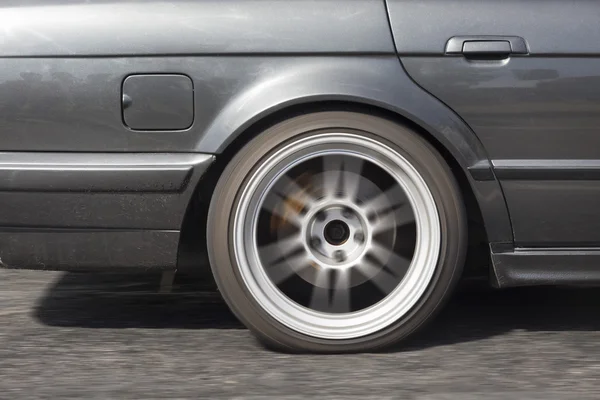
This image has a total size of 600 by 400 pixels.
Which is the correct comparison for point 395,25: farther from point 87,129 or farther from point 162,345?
point 162,345

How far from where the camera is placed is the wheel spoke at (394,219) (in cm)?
A: 416

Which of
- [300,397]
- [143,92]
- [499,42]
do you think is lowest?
[300,397]

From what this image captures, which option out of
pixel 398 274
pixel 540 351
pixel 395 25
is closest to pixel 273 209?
pixel 398 274

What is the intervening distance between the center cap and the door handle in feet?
2.22

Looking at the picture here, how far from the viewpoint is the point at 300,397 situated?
3.65 meters

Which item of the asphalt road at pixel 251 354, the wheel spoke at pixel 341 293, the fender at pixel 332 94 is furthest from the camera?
the wheel spoke at pixel 341 293

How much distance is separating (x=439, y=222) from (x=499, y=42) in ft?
2.02

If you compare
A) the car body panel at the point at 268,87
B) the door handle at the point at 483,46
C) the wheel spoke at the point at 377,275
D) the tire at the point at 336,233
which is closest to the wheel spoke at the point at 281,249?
the tire at the point at 336,233

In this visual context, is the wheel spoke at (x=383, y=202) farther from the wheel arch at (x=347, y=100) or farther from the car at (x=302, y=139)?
the wheel arch at (x=347, y=100)

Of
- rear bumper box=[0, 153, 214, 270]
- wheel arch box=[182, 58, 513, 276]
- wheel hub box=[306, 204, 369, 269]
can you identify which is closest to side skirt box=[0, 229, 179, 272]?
rear bumper box=[0, 153, 214, 270]

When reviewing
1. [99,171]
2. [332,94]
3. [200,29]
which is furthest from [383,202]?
[99,171]

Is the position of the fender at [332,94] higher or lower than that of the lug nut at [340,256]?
higher

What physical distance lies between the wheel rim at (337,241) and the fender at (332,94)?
19 cm

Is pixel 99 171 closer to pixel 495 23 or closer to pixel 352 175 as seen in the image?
pixel 352 175
